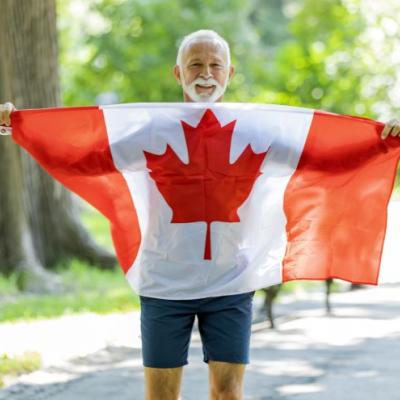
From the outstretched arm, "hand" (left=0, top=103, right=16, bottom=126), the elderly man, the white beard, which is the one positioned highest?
the white beard

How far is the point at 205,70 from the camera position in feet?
13.9

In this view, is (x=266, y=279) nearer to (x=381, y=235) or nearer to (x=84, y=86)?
(x=381, y=235)

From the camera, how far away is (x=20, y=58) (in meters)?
12.1

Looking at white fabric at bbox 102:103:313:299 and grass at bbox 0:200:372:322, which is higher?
white fabric at bbox 102:103:313:299

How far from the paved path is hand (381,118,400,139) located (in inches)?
82.0

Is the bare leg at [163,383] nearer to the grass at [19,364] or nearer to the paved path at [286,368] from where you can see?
the paved path at [286,368]

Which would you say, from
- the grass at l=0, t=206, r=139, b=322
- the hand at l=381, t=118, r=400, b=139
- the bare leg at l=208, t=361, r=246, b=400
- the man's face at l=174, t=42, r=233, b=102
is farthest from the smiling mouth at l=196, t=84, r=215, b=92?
the grass at l=0, t=206, r=139, b=322

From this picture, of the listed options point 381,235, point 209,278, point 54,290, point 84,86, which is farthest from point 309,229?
point 84,86

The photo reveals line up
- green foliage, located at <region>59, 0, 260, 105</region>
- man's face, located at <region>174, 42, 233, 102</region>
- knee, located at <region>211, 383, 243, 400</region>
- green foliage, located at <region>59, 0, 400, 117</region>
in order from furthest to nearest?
1. green foliage, located at <region>59, 0, 260, 105</region>
2. green foliage, located at <region>59, 0, 400, 117</region>
3. man's face, located at <region>174, 42, 233, 102</region>
4. knee, located at <region>211, 383, 243, 400</region>

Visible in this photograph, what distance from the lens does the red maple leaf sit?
4.14 m

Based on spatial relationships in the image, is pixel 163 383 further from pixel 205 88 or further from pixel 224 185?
pixel 205 88

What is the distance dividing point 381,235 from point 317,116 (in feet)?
2.25

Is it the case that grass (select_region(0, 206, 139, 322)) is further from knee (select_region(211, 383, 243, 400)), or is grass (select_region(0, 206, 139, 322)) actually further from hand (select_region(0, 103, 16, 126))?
knee (select_region(211, 383, 243, 400))

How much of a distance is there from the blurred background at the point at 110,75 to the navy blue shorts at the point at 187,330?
105 inches
